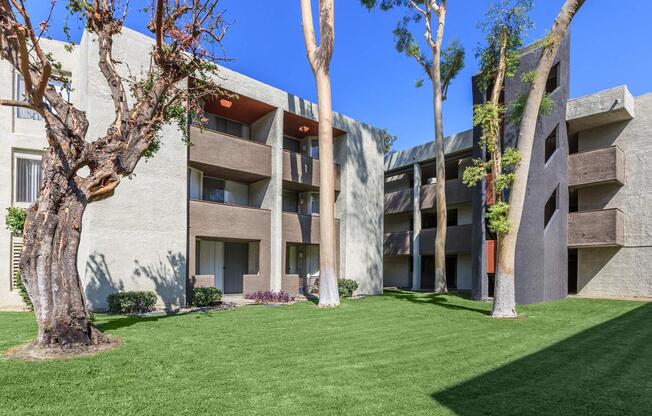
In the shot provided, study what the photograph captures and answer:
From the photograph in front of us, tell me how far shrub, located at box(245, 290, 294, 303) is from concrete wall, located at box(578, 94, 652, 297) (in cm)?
1473

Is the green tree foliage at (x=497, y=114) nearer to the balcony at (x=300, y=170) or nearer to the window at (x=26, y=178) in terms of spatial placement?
the balcony at (x=300, y=170)

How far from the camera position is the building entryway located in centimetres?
1745

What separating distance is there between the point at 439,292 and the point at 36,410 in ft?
59.9

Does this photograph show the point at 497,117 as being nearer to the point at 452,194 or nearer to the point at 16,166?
the point at 452,194

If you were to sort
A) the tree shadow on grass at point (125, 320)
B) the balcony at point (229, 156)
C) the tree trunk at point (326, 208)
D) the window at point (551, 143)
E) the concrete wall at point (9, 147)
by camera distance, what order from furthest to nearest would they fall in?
the window at point (551, 143) → the balcony at point (229, 156) → the tree trunk at point (326, 208) → the concrete wall at point (9, 147) → the tree shadow on grass at point (125, 320)

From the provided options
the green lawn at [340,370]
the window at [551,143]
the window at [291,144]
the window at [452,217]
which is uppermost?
the window at [291,144]

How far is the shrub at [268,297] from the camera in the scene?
15.9 meters

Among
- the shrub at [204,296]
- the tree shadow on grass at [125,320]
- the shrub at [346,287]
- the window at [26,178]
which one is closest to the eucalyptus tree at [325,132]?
the shrub at [346,287]

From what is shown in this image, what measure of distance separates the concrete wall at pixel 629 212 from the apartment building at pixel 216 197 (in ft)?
34.7

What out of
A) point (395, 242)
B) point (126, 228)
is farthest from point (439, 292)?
point (126, 228)

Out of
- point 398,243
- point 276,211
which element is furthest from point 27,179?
point 398,243

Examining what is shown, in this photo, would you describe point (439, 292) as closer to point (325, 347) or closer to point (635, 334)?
point (635, 334)

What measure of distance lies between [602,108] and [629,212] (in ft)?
16.2

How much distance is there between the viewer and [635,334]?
953 centimetres
